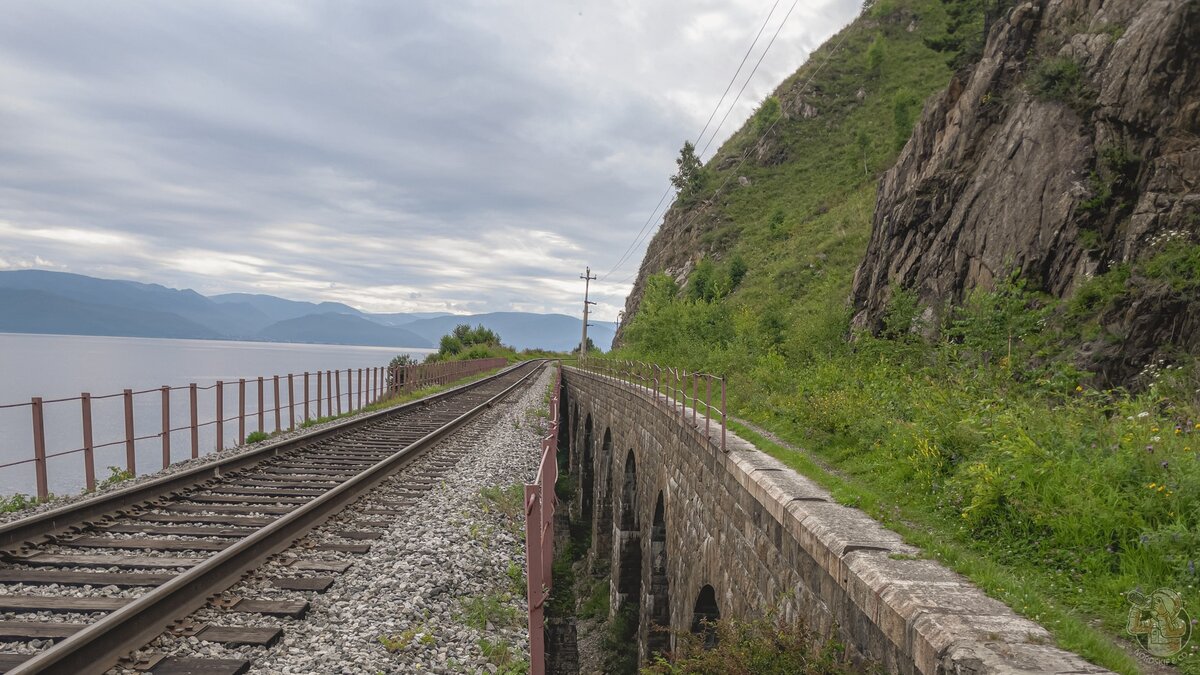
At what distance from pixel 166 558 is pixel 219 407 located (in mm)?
8562

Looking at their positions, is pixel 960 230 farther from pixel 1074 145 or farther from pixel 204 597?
pixel 204 597

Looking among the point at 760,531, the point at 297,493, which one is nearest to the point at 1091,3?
the point at 760,531

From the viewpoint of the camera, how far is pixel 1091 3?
13383mm

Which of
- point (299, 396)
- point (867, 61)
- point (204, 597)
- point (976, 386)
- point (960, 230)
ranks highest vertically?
point (867, 61)

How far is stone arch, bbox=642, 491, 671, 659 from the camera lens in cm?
1138

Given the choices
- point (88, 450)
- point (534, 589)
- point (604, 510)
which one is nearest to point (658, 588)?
point (534, 589)

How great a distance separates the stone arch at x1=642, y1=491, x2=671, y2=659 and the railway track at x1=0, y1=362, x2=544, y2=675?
4115 mm

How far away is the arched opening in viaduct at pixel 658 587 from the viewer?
11.4 m

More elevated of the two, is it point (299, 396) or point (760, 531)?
point (760, 531)

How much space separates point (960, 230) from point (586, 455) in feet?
51.7

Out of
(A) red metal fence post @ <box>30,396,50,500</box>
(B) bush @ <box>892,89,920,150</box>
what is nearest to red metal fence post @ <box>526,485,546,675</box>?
(A) red metal fence post @ <box>30,396,50,500</box>

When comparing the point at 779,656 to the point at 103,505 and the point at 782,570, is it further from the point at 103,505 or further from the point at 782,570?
the point at 103,505

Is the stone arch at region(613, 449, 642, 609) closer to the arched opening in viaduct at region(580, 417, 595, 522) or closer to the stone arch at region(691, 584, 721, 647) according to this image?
the stone arch at region(691, 584, 721, 647)

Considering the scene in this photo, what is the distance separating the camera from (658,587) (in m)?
11.5
